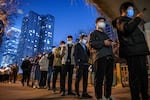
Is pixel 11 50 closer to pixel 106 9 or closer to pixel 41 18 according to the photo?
pixel 41 18

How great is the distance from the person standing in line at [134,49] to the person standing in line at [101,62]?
48.7 inches

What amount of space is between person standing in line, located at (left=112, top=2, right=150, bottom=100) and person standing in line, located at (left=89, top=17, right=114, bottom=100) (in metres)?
1.24

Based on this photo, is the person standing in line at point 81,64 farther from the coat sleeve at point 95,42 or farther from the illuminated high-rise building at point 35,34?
the illuminated high-rise building at point 35,34

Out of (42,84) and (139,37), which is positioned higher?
(139,37)

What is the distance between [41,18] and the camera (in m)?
119

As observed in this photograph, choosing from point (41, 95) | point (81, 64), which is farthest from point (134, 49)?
point (41, 95)

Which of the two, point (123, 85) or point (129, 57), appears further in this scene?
point (123, 85)

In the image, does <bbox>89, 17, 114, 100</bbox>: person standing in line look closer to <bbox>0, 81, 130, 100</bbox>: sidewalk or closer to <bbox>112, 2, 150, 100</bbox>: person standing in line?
<bbox>112, 2, 150, 100</bbox>: person standing in line

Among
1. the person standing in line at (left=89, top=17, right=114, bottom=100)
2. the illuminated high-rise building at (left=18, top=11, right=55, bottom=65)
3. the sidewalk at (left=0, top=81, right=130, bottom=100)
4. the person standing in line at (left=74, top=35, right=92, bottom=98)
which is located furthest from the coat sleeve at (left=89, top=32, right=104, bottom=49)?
the illuminated high-rise building at (left=18, top=11, right=55, bottom=65)

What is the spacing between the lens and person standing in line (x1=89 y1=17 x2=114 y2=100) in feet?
18.6

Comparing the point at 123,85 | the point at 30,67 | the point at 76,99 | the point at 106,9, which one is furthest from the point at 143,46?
the point at 30,67

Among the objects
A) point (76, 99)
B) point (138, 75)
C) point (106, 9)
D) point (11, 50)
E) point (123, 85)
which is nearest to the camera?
point (138, 75)

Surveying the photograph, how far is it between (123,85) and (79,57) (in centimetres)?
530

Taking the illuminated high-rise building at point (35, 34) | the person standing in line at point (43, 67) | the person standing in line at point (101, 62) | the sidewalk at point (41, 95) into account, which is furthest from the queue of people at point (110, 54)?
the illuminated high-rise building at point (35, 34)
